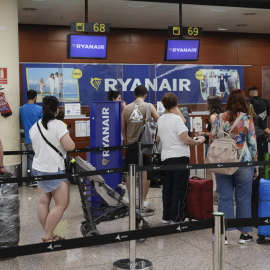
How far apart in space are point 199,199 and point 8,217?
2.18 m

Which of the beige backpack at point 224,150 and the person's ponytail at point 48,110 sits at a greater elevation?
the person's ponytail at point 48,110

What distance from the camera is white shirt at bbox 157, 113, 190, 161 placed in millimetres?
5948

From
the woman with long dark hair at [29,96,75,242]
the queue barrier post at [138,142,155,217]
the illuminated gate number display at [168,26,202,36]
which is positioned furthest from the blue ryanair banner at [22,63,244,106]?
the woman with long dark hair at [29,96,75,242]

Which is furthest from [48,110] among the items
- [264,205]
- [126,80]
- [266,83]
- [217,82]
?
[266,83]

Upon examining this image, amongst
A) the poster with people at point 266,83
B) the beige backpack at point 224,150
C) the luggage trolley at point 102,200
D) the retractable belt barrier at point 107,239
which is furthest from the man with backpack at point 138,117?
the poster with people at point 266,83

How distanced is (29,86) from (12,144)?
159 centimetres

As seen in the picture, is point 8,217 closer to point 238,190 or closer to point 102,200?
point 102,200

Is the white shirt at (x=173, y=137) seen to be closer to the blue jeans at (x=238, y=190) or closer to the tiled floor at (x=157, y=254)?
the blue jeans at (x=238, y=190)

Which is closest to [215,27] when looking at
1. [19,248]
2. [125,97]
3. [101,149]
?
[125,97]

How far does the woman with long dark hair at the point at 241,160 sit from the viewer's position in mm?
5379

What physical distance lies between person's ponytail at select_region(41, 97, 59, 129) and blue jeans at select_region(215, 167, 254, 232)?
1767 mm

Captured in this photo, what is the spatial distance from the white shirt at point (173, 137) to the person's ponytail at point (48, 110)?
1323 mm

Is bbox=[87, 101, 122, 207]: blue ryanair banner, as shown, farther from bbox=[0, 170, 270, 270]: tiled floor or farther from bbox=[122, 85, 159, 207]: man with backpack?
bbox=[0, 170, 270, 270]: tiled floor

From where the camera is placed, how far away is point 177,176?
604cm
